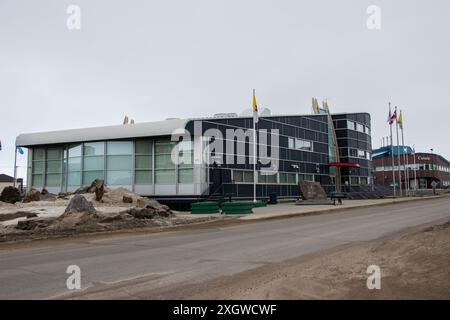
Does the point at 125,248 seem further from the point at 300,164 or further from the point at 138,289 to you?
the point at 300,164

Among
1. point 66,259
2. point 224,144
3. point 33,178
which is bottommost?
point 66,259

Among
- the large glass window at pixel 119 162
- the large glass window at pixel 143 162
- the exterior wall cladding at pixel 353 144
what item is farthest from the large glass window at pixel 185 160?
the exterior wall cladding at pixel 353 144

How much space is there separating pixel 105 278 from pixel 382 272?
5288 millimetres

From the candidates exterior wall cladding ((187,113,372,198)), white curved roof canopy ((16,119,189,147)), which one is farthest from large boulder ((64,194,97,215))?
exterior wall cladding ((187,113,372,198))

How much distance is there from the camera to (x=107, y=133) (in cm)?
3400

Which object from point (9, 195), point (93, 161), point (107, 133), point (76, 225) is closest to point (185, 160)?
point (107, 133)

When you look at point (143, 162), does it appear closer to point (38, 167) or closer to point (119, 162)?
point (119, 162)

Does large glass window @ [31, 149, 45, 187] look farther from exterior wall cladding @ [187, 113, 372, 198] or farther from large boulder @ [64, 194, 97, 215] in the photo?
large boulder @ [64, 194, 97, 215]

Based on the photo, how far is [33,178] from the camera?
39.2 meters

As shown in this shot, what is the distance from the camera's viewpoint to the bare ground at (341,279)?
21.5 feet

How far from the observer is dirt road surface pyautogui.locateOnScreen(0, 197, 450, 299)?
6927mm

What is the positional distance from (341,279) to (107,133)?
2916 centimetres
